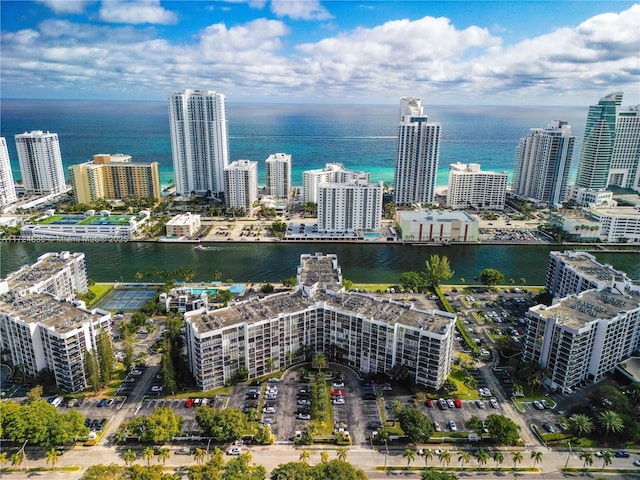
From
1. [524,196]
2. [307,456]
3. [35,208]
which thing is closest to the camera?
[307,456]

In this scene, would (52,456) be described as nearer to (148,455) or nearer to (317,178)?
(148,455)

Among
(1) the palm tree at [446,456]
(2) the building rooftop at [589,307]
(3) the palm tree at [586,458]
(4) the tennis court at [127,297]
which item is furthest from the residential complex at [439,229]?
(1) the palm tree at [446,456]

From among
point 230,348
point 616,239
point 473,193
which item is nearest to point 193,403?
point 230,348

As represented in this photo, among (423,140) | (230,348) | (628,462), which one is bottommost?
(628,462)

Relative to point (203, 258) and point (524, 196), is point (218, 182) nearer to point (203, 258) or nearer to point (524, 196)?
point (203, 258)

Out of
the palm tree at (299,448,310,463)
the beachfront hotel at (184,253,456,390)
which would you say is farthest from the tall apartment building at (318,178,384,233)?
the palm tree at (299,448,310,463)

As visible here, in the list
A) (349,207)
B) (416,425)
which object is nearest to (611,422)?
(416,425)
